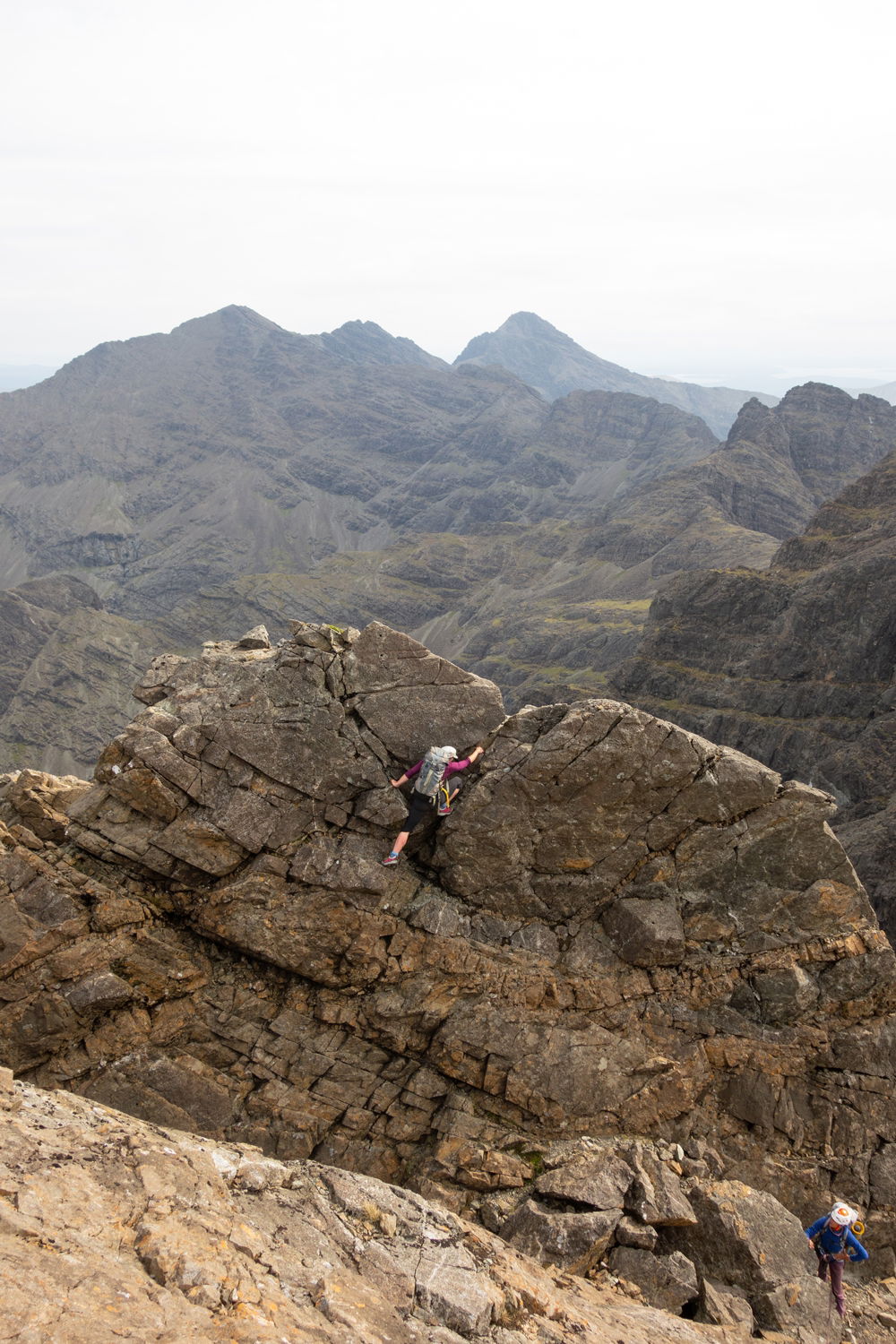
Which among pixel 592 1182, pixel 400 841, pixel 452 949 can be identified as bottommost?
pixel 592 1182

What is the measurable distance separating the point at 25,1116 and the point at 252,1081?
22.5 ft

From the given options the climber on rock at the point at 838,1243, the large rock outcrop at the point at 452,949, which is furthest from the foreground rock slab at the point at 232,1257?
the large rock outcrop at the point at 452,949

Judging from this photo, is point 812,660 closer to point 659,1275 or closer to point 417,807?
point 417,807

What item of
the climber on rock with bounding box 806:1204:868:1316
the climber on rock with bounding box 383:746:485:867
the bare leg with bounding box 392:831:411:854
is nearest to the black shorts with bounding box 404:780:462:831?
the climber on rock with bounding box 383:746:485:867

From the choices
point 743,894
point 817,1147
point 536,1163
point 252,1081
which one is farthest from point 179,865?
point 817,1147

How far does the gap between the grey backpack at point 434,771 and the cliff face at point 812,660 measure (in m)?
44.5

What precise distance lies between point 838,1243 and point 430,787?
549 inches

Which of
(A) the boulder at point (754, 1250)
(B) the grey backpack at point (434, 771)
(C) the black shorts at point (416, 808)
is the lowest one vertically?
(A) the boulder at point (754, 1250)

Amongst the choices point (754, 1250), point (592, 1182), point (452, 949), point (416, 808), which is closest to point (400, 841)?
point (416, 808)

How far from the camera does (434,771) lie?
21.4 meters

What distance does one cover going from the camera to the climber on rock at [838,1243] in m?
16.9

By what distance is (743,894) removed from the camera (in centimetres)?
2139

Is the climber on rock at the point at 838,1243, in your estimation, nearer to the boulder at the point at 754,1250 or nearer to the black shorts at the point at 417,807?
the boulder at the point at 754,1250

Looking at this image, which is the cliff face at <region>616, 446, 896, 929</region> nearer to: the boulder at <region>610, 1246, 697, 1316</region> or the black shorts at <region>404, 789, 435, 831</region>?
the boulder at <region>610, 1246, 697, 1316</region>
